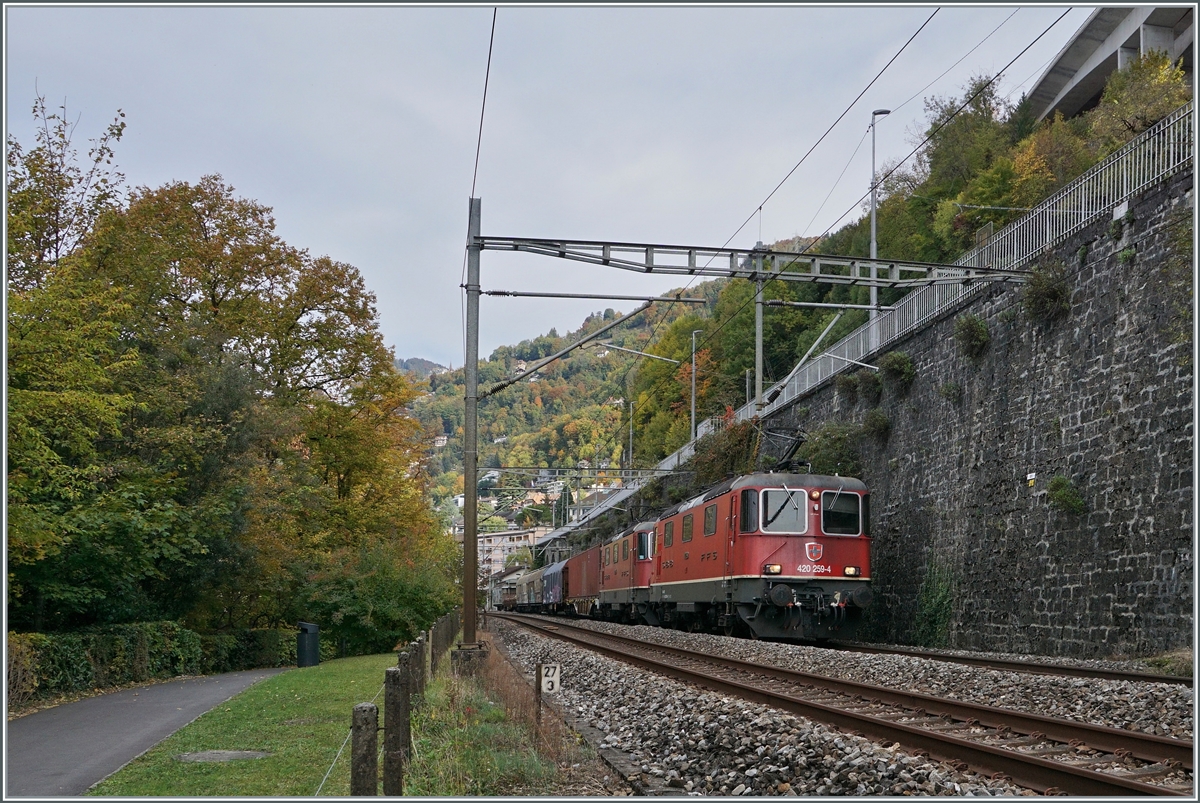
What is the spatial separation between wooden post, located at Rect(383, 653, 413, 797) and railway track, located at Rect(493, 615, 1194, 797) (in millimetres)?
3831

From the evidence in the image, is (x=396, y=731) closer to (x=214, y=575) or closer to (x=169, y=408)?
(x=169, y=408)

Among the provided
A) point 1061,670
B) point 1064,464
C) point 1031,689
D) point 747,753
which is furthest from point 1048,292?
point 747,753

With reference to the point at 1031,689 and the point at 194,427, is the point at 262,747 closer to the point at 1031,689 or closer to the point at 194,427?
the point at 1031,689

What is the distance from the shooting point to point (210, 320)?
26734mm

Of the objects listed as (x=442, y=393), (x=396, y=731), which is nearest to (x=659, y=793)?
(x=396, y=731)

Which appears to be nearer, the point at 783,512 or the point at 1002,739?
the point at 1002,739

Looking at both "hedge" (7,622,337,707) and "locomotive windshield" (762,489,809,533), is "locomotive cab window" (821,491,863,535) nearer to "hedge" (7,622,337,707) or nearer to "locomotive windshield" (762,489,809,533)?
"locomotive windshield" (762,489,809,533)

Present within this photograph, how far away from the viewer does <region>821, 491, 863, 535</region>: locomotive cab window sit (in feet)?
67.7

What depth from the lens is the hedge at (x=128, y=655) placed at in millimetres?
13766

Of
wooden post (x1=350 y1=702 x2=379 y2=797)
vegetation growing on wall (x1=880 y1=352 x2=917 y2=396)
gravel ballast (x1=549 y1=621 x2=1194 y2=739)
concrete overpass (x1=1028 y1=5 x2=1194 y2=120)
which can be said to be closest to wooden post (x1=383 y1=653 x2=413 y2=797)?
wooden post (x1=350 y1=702 x2=379 y2=797)

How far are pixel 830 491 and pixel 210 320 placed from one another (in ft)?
52.1

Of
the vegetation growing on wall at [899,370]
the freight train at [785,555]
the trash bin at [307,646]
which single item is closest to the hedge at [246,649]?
the trash bin at [307,646]

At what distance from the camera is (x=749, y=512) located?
20.3 metres

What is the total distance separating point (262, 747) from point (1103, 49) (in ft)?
153
